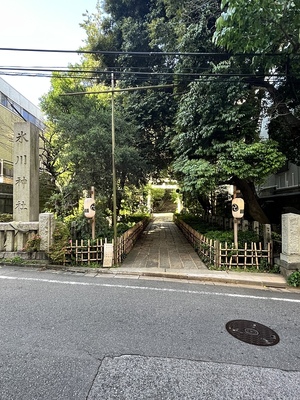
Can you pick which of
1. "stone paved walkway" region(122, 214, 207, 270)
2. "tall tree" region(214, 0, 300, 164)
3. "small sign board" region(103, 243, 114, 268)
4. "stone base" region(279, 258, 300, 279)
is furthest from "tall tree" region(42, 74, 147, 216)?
"stone base" region(279, 258, 300, 279)

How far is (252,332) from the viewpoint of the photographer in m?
3.17

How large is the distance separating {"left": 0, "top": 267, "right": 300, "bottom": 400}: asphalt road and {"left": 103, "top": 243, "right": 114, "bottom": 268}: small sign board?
1.75 m

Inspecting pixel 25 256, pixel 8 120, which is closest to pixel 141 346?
pixel 25 256

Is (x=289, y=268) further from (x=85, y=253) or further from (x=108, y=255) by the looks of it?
(x=85, y=253)

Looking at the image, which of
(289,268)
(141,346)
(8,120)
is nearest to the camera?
(141,346)

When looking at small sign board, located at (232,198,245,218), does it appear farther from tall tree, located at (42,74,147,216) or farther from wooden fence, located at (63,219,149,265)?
tall tree, located at (42,74,147,216)

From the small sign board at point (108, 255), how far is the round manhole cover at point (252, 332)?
3.79 m

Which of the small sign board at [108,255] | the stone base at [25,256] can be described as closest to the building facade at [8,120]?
the stone base at [25,256]

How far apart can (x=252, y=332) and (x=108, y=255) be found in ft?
13.7

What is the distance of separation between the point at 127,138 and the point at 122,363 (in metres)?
8.54

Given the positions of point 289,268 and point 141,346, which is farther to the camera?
point 289,268

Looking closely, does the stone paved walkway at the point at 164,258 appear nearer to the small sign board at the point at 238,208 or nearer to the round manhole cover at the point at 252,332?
the small sign board at the point at 238,208

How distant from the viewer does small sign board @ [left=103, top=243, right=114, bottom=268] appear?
643 cm

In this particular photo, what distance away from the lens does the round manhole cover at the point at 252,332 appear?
2961 mm
